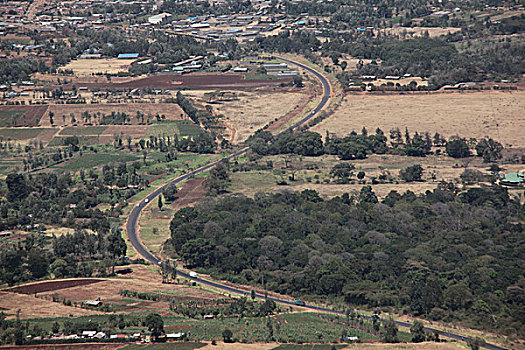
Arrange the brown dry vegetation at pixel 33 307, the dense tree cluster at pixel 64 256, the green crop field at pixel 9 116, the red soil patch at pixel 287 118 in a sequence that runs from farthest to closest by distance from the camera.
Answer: the green crop field at pixel 9 116 < the red soil patch at pixel 287 118 < the dense tree cluster at pixel 64 256 < the brown dry vegetation at pixel 33 307

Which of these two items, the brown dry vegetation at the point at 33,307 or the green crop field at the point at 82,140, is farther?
the green crop field at the point at 82,140

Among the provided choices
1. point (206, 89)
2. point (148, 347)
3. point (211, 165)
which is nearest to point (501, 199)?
point (211, 165)

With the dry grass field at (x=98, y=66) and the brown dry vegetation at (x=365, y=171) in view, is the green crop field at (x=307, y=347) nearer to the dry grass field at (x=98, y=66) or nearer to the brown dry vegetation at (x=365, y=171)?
the brown dry vegetation at (x=365, y=171)

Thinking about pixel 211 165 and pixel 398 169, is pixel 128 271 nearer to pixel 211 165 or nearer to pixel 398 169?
pixel 211 165

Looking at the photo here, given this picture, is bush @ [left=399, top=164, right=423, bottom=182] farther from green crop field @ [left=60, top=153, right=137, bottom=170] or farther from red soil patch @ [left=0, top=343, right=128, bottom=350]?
red soil patch @ [left=0, top=343, right=128, bottom=350]

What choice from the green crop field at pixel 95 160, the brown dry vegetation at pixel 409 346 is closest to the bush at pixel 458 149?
the green crop field at pixel 95 160

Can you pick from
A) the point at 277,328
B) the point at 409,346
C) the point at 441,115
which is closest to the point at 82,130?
the point at 441,115

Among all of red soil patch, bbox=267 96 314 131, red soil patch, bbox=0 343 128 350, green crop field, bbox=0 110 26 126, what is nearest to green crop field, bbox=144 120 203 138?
red soil patch, bbox=267 96 314 131
